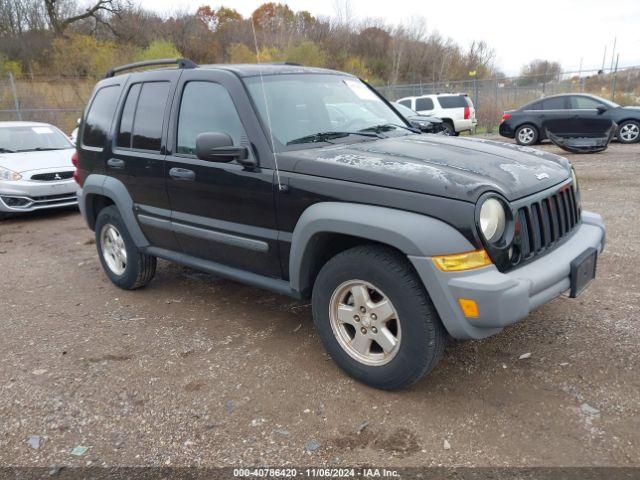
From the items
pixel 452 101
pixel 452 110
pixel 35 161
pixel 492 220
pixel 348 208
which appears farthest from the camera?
pixel 452 101

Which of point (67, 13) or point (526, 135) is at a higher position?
point (67, 13)

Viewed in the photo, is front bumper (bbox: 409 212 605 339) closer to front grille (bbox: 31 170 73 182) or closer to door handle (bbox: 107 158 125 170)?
door handle (bbox: 107 158 125 170)

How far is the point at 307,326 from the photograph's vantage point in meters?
3.97

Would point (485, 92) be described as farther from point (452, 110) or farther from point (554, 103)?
point (554, 103)

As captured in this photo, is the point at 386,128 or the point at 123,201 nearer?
the point at 386,128

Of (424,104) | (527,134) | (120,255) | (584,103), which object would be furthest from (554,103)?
(120,255)

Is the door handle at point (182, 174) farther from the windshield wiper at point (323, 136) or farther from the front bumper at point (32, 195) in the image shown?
the front bumper at point (32, 195)

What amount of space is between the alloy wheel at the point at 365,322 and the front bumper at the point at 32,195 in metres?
6.83

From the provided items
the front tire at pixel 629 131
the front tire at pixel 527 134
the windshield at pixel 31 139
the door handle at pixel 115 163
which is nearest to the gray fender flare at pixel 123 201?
the door handle at pixel 115 163

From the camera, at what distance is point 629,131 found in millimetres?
14844

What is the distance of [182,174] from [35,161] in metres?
5.90

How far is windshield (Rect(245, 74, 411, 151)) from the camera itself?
3451 mm

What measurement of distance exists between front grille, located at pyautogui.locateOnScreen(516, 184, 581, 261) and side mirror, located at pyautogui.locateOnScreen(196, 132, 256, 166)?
5.46 ft

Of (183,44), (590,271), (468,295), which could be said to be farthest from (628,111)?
(183,44)
